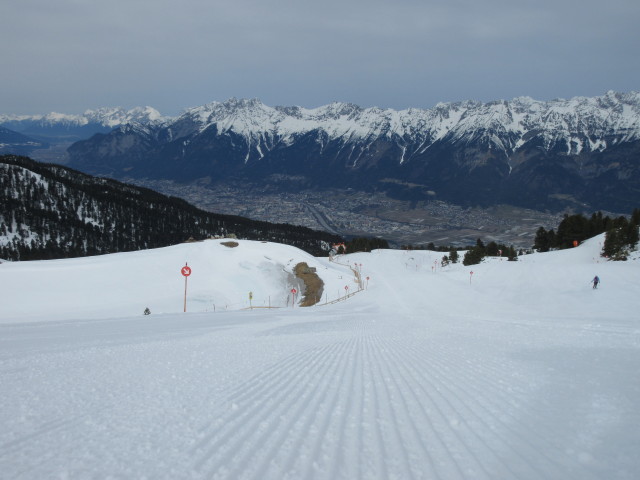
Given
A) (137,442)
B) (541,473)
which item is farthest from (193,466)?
(541,473)

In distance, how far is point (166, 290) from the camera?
159 feet

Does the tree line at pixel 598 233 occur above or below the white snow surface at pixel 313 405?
above

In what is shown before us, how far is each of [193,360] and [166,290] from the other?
4246 cm

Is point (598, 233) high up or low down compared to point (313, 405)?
up

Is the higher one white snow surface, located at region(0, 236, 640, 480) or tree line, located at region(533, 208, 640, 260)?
tree line, located at region(533, 208, 640, 260)

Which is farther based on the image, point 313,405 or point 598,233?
point 598,233

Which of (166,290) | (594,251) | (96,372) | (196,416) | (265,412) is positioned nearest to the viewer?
(196,416)

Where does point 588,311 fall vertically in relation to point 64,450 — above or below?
below

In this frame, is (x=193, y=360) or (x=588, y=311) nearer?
(x=193, y=360)

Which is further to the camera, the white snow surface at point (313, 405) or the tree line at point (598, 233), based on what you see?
the tree line at point (598, 233)

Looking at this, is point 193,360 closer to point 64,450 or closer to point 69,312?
Result: point 64,450

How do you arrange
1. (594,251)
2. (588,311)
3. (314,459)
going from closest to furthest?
(314,459), (588,311), (594,251)

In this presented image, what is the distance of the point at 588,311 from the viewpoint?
3094 centimetres

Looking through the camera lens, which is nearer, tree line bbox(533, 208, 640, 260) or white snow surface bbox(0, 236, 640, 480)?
white snow surface bbox(0, 236, 640, 480)
